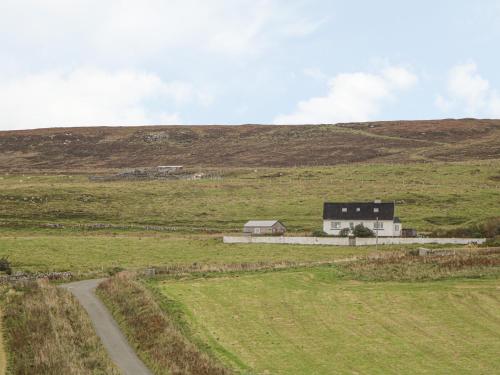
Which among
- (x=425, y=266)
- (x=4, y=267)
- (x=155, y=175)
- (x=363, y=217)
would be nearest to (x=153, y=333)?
(x=425, y=266)

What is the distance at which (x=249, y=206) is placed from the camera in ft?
323

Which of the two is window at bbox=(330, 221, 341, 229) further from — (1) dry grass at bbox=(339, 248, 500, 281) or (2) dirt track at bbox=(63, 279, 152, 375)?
(2) dirt track at bbox=(63, 279, 152, 375)

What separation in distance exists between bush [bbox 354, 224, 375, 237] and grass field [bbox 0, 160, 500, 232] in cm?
733

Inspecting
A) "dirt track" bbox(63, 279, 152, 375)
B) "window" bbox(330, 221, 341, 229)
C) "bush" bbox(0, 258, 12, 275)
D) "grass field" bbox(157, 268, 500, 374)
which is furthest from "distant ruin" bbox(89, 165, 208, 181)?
"dirt track" bbox(63, 279, 152, 375)

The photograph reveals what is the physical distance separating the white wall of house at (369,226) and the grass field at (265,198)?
3.18 metres

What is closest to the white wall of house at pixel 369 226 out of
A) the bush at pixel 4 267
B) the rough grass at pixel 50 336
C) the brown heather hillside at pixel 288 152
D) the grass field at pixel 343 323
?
the grass field at pixel 343 323

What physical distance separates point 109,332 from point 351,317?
12.3 metres

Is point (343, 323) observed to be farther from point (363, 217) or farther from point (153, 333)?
point (363, 217)

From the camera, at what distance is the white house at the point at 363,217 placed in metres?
79.1

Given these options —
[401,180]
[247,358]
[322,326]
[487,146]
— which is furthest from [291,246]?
[487,146]

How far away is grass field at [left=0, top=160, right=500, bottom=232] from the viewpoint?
88.8 meters

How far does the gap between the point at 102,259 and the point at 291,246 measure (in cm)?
1906

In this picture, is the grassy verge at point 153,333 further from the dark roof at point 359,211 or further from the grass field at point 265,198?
the grass field at point 265,198

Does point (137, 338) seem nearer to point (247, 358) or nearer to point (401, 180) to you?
point (247, 358)
